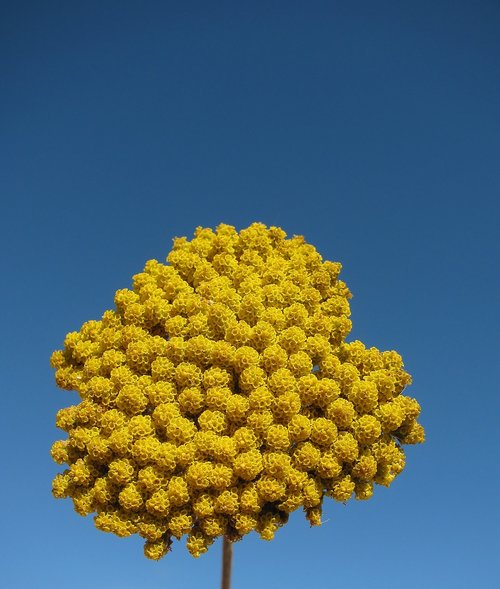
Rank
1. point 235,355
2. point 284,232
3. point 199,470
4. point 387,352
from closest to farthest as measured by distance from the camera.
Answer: point 199,470 → point 235,355 → point 387,352 → point 284,232

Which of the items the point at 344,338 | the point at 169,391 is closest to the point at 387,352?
the point at 344,338

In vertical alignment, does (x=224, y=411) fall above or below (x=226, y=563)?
above

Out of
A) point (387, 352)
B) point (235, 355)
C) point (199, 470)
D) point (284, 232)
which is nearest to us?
point (199, 470)

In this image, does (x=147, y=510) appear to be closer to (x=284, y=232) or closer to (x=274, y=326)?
(x=274, y=326)

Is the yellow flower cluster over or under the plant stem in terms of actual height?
over

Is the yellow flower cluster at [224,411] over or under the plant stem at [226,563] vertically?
over

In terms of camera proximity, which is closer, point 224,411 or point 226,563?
point 224,411

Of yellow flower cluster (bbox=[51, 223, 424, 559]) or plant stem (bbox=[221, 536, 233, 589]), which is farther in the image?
plant stem (bbox=[221, 536, 233, 589])

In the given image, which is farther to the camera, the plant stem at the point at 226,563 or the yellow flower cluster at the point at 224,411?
the plant stem at the point at 226,563
